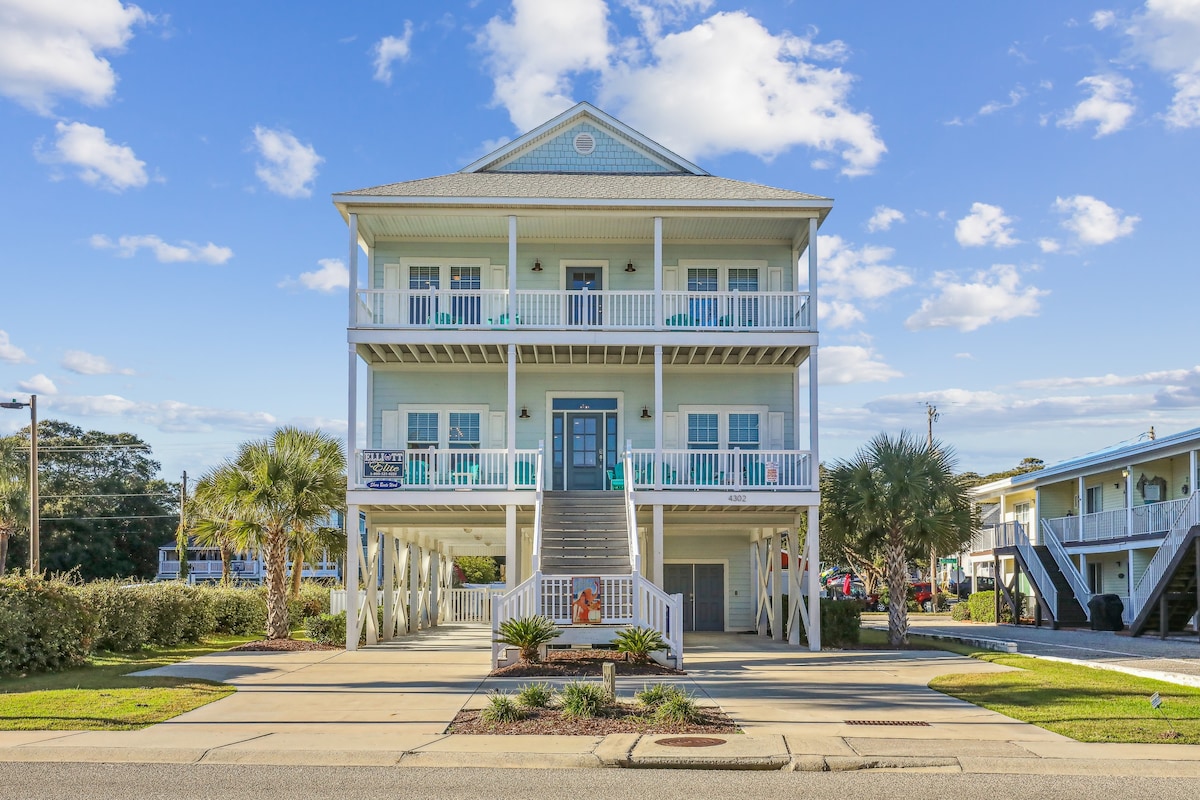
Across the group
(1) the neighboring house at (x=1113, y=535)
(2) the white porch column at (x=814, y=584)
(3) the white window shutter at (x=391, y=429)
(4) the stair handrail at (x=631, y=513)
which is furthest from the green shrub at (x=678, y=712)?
(1) the neighboring house at (x=1113, y=535)

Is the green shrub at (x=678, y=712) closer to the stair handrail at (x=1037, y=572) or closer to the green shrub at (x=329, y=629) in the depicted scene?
the green shrub at (x=329, y=629)

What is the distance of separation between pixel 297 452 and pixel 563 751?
15.7 meters

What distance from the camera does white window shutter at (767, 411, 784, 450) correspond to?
27.0 m

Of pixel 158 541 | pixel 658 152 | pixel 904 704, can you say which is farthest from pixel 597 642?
pixel 158 541

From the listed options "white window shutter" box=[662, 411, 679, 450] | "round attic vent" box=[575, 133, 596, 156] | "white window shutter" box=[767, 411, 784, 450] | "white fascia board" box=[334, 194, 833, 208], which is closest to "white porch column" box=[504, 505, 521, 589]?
"white window shutter" box=[662, 411, 679, 450]

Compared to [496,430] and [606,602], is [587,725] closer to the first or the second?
[606,602]

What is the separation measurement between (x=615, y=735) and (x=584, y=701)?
1062 mm

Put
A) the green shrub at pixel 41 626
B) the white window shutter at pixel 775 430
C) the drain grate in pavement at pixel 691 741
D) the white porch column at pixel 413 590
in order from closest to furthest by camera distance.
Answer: the drain grate in pavement at pixel 691 741, the green shrub at pixel 41 626, the white window shutter at pixel 775 430, the white porch column at pixel 413 590

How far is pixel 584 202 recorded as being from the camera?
2394cm

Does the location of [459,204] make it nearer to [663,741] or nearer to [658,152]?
[658,152]

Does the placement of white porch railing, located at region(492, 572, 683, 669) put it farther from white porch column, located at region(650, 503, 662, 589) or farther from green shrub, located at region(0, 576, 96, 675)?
green shrub, located at region(0, 576, 96, 675)

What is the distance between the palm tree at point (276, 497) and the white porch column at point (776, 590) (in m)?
9.93

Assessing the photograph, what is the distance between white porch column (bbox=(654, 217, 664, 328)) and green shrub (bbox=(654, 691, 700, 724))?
1249 cm

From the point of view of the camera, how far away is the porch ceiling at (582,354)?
25156 millimetres
